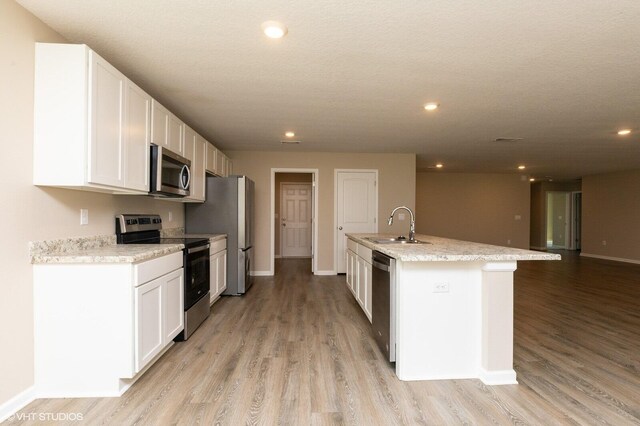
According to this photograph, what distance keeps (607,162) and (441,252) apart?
7.15 m

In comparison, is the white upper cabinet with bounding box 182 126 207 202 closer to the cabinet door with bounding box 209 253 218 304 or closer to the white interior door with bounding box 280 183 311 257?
the cabinet door with bounding box 209 253 218 304

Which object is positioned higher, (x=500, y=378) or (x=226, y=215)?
(x=226, y=215)

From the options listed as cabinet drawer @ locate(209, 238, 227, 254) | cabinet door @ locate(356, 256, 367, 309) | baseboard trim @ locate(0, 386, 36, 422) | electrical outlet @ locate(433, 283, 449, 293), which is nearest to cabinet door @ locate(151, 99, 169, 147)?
cabinet drawer @ locate(209, 238, 227, 254)

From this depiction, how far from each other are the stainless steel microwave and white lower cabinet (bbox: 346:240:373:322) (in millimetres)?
1994

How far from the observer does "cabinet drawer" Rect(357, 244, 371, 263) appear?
3.26m

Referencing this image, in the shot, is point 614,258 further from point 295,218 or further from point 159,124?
point 159,124

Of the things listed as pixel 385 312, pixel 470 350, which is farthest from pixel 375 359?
pixel 470 350

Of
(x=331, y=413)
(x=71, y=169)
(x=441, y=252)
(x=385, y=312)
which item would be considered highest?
(x=71, y=169)

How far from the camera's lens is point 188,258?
119 inches

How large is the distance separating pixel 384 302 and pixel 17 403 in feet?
7.76

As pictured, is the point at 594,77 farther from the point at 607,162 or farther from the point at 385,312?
the point at 607,162

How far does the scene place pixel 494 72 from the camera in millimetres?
2693

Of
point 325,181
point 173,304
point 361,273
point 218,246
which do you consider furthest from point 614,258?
point 173,304

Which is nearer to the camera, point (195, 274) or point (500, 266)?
point (500, 266)
